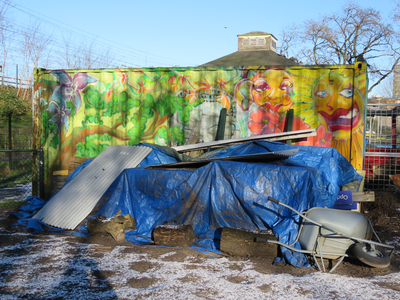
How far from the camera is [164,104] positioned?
26.9ft

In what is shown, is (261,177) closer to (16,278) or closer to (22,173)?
(16,278)

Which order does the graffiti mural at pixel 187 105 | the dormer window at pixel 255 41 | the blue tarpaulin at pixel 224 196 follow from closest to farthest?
1. the blue tarpaulin at pixel 224 196
2. the graffiti mural at pixel 187 105
3. the dormer window at pixel 255 41

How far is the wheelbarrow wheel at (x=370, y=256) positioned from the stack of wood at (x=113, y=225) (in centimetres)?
319

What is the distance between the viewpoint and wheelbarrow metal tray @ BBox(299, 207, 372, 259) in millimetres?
4242

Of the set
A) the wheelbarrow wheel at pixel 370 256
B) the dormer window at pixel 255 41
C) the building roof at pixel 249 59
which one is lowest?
the wheelbarrow wheel at pixel 370 256

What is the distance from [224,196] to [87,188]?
266 centimetres

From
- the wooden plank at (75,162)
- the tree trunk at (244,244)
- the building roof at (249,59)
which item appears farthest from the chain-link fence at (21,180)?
the building roof at (249,59)

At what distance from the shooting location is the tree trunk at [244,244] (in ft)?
14.7

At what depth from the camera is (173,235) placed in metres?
4.89

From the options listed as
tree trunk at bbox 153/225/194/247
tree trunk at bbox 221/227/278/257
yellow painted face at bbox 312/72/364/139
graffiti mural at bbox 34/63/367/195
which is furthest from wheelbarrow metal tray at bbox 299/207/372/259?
yellow painted face at bbox 312/72/364/139

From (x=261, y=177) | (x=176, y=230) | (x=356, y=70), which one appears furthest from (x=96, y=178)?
Answer: (x=356, y=70)

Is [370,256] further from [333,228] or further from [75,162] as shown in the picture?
[75,162]

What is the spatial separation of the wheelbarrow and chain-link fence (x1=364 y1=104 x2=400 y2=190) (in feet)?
12.8

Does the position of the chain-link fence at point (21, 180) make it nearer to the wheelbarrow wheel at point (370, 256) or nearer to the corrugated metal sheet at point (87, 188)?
the corrugated metal sheet at point (87, 188)
